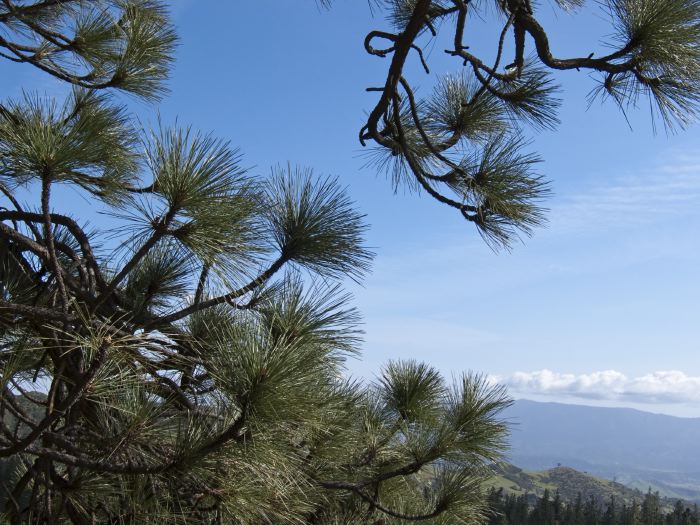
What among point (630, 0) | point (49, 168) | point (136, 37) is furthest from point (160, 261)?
point (630, 0)

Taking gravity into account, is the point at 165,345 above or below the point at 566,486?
above

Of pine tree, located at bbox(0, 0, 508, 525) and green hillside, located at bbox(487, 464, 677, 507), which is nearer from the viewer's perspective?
pine tree, located at bbox(0, 0, 508, 525)

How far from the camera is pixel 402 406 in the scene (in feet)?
11.6

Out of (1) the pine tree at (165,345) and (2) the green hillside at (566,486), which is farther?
(2) the green hillside at (566,486)

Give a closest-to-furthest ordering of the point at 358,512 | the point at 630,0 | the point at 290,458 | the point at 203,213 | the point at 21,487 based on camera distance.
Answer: the point at 203,213
the point at 290,458
the point at 21,487
the point at 630,0
the point at 358,512

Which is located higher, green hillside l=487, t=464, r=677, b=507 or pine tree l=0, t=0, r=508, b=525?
pine tree l=0, t=0, r=508, b=525

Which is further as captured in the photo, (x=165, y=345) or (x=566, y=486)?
(x=566, y=486)

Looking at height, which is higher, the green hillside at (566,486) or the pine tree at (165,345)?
the pine tree at (165,345)

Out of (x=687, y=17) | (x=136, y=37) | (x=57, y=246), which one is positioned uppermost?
(x=136, y=37)

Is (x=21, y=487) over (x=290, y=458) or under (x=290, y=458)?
under

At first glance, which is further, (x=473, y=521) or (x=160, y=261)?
(x=473, y=521)

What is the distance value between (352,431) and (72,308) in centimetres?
142

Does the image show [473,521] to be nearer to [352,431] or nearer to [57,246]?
[352,431]

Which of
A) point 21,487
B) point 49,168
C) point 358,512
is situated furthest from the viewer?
point 358,512
